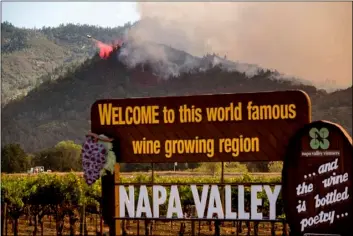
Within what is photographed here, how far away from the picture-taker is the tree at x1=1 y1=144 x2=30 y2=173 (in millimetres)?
53000

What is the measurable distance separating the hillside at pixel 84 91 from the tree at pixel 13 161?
66.5 feet

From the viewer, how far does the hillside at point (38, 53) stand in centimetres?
8612

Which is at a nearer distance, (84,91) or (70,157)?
(70,157)

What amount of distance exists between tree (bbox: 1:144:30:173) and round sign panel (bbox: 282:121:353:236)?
46.7m

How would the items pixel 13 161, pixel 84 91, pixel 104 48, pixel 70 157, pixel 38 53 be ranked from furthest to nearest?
pixel 38 53, pixel 84 91, pixel 70 157, pixel 13 161, pixel 104 48

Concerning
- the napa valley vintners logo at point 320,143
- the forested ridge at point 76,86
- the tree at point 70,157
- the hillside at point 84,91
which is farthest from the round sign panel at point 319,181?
the hillside at point 84,91

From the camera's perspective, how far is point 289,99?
918 centimetres

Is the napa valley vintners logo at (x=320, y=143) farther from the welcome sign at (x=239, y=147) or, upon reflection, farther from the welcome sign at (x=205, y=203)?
the welcome sign at (x=205, y=203)

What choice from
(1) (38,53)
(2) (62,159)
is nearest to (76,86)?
(1) (38,53)

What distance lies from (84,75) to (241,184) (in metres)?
79.2

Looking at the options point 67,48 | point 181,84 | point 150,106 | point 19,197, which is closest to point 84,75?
point 67,48

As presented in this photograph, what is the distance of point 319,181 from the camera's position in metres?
8.70

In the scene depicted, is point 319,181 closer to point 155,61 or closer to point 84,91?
point 84,91

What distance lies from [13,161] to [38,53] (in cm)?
4134
